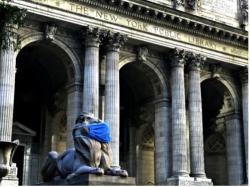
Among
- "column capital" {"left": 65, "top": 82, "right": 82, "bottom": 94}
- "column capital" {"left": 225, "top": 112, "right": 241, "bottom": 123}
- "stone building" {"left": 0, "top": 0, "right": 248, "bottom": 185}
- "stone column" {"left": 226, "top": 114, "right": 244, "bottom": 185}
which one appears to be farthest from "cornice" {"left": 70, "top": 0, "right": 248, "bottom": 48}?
"stone column" {"left": 226, "top": 114, "right": 244, "bottom": 185}

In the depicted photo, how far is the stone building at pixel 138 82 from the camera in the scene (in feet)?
92.6

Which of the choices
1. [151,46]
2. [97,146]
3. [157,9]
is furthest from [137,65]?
[97,146]

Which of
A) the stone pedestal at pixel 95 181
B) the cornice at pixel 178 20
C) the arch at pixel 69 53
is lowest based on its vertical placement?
the stone pedestal at pixel 95 181

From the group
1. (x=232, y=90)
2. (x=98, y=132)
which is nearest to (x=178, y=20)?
(x=232, y=90)

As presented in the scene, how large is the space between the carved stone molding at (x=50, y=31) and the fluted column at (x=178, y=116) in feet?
27.2

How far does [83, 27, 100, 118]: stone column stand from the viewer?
90.4 ft

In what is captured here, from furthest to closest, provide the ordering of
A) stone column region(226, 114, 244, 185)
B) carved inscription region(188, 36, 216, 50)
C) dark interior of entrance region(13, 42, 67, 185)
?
1. stone column region(226, 114, 244, 185)
2. carved inscription region(188, 36, 216, 50)
3. dark interior of entrance region(13, 42, 67, 185)

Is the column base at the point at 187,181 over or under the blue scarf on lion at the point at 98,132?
under

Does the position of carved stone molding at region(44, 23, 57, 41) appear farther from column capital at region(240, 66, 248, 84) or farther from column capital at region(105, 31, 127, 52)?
column capital at region(240, 66, 248, 84)

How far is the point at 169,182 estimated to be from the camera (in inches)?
1184

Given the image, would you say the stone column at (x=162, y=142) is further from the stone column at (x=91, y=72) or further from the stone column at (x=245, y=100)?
the stone column at (x=245, y=100)

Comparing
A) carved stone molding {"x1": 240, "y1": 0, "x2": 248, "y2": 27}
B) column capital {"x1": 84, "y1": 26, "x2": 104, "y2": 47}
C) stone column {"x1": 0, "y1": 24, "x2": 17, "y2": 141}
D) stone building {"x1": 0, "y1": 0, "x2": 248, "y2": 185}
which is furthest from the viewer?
carved stone molding {"x1": 240, "y1": 0, "x2": 248, "y2": 27}

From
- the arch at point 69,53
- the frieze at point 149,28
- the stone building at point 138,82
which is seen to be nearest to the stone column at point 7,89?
the stone building at point 138,82

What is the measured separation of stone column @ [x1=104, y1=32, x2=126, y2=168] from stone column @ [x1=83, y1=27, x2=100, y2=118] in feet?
2.75
